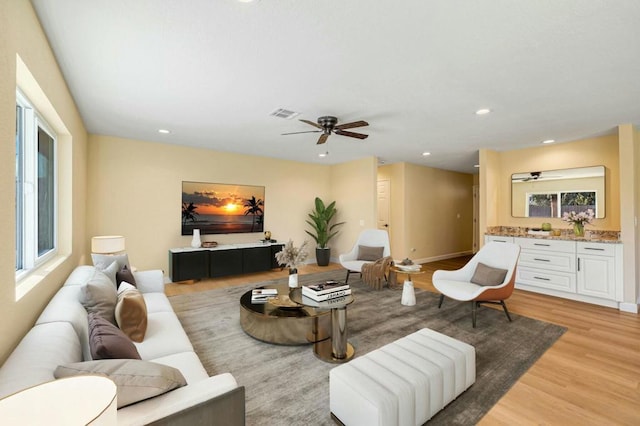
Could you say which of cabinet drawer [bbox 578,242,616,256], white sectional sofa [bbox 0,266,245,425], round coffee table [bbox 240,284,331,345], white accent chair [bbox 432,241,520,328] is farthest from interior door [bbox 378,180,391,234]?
white sectional sofa [bbox 0,266,245,425]

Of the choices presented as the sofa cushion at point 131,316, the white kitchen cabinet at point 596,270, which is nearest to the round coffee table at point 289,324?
the sofa cushion at point 131,316

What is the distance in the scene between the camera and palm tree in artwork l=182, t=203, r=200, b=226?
5.27 metres

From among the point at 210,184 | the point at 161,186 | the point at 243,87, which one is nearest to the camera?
the point at 243,87

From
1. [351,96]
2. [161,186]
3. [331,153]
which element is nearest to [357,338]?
[351,96]

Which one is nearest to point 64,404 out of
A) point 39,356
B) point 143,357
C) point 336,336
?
point 39,356

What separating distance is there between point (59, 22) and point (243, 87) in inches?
52.5

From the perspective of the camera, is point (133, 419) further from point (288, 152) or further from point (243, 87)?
point (288, 152)

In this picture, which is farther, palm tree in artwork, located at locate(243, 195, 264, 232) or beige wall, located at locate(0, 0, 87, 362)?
palm tree in artwork, located at locate(243, 195, 264, 232)

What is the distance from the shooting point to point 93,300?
1.92 m

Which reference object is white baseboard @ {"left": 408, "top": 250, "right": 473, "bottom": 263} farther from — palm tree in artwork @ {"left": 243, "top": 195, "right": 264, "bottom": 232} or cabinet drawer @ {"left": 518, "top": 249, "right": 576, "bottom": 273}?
palm tree in artwork @ {"left": 243, "top": 195, "right": 264, "bottom": 232}

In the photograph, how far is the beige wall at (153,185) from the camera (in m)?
4.54

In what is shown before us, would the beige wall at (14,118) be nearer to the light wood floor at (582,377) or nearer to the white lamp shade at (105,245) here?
the white lamp shade at (105,245)

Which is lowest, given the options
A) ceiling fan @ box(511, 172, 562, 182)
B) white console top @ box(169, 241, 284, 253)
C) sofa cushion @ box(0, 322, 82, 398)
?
white console top @ box(169, 241, 284, 253)

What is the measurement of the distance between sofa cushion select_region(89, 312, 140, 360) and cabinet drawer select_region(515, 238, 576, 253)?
551cm
